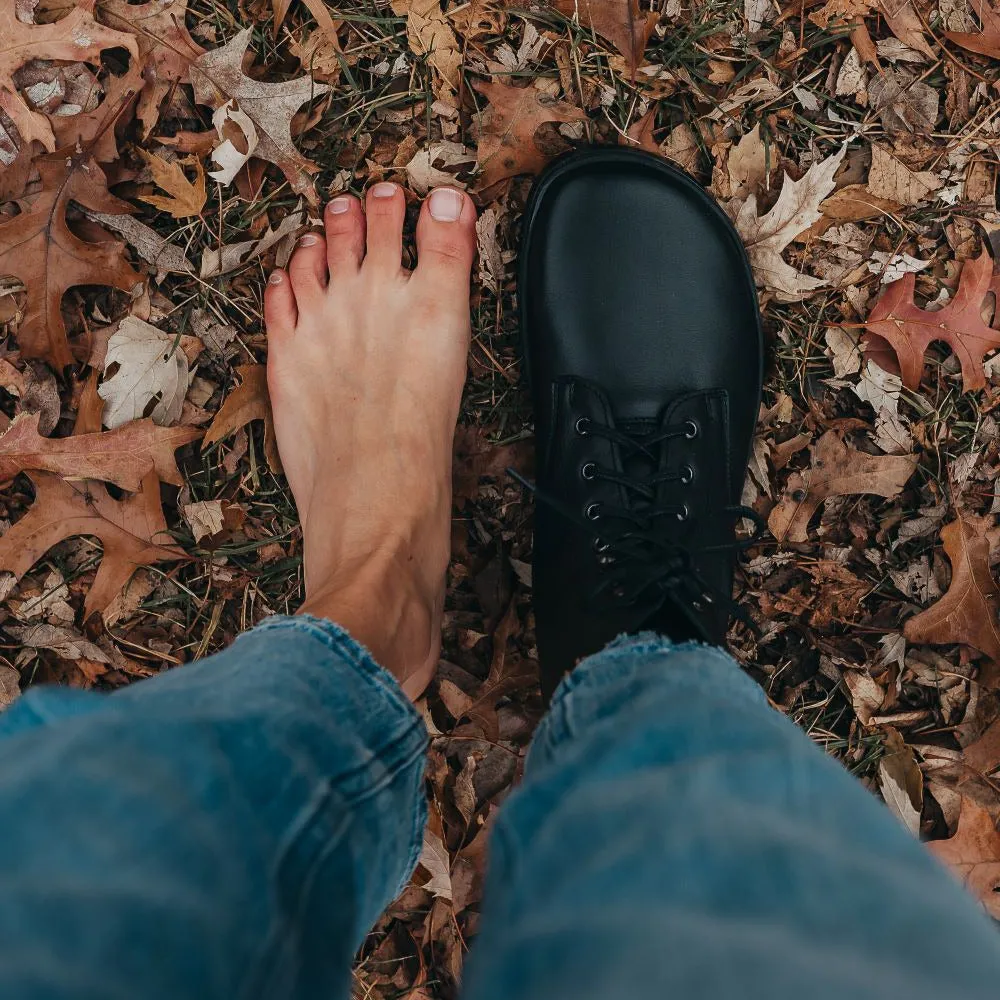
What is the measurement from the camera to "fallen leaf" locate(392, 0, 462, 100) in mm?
1679

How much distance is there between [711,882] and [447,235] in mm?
1400

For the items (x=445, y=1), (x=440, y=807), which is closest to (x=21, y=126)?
(x=445, y=1)

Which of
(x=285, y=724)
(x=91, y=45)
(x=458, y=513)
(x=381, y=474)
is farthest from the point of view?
(x=458, y=513)

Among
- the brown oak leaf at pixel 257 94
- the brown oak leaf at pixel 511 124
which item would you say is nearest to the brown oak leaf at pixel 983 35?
the brown oak leaf at pixel 511 124

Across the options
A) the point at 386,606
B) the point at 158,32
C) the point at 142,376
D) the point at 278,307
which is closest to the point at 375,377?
the point at 278,307

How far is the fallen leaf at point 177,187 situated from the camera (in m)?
1.69

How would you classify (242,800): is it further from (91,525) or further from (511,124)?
(511,124)

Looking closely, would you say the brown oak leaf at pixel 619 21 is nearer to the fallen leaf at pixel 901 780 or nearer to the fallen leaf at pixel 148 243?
the fallen leaf at pixel 148 243

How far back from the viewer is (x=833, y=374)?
1782 millimetres

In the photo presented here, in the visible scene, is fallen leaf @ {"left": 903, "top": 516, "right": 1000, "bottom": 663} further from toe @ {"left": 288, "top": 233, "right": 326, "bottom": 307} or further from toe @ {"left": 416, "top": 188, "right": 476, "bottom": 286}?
toe @ {"left": 288, "top": 233, "right": 326, "bottom": 307}

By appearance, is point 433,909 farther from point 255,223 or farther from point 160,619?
point 255,223

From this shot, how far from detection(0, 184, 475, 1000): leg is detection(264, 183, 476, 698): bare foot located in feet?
0.05

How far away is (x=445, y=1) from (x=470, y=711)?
1.54m

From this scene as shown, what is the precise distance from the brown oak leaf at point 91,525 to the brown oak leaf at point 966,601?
1712mm
